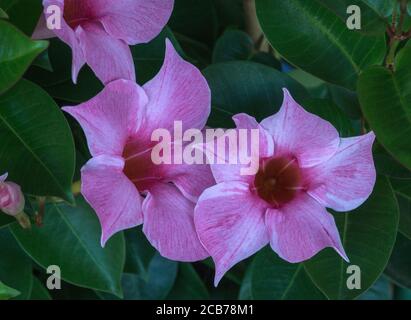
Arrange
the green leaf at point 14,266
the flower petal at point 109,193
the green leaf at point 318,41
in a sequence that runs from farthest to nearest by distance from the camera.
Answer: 1. the green leaf at point 14,266
2. the green leaf at point 318,41
3. the flower petal at point 109,193

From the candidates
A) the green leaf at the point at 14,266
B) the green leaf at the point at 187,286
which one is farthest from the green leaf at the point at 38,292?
the green leaf at the point at 187,286

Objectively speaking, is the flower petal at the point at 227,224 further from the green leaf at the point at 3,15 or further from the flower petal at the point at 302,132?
the green leaf at the point at 3,15

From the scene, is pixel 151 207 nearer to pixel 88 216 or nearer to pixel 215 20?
pixel 88 216

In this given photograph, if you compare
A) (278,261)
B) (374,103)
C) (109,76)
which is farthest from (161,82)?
(278,261)

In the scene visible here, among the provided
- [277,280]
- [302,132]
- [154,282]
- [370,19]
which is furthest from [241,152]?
[154,282]

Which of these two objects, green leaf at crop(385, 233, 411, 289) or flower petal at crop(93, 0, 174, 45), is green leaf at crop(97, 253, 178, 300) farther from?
flower petal at crop(93, 0, 174, 45)
